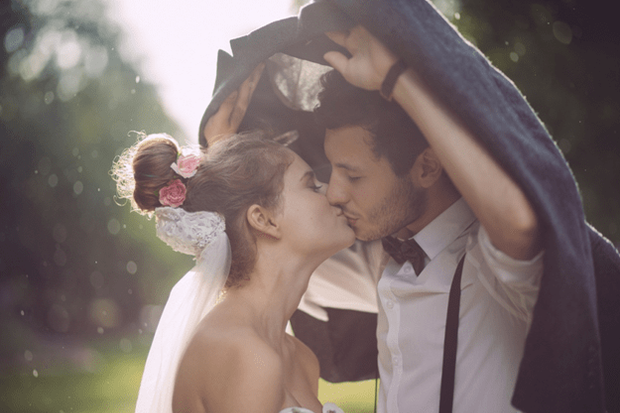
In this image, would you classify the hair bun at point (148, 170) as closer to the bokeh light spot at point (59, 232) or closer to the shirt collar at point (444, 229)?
the shirt collar at point (444, 229)

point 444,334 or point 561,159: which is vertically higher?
point 561,159

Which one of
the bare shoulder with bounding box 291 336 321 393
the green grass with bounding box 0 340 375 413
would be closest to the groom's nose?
the bare shoulder with bounding box 291 336 321 393

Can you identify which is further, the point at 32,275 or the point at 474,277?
the point at 32,275

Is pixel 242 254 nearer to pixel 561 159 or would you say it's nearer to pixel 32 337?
pixel 561 159

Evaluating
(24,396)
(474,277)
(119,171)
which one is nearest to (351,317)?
(474,277)

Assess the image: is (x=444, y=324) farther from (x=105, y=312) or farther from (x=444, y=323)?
(x=105, y=312)

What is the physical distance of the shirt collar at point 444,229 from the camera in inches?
88.4

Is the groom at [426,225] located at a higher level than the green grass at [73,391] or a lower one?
higher

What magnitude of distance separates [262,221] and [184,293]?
0.52 meters

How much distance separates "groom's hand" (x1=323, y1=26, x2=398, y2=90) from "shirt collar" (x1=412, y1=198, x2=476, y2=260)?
0.86 metres

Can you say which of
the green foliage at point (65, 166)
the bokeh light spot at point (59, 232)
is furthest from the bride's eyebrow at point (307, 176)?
the bokeh light spot at point (59, 232)

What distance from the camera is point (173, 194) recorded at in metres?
2.32

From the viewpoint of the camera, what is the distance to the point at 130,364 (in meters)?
10.9

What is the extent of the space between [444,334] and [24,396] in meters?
8.53
